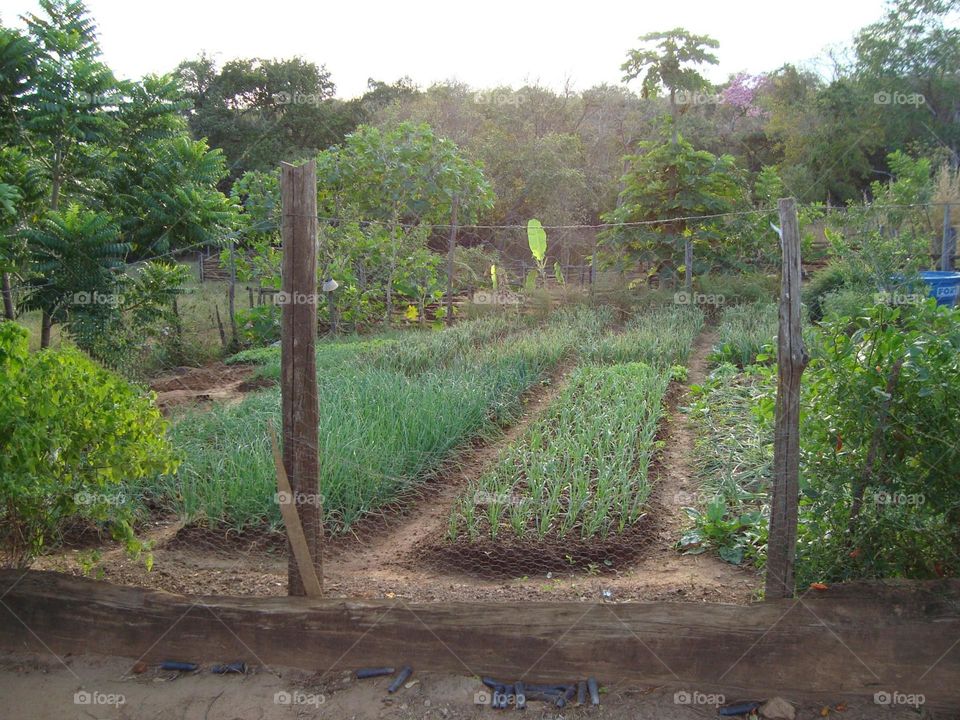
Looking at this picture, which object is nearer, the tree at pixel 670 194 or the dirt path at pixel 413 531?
the dirt path at pixel 413 531

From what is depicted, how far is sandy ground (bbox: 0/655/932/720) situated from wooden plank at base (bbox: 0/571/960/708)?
6cm

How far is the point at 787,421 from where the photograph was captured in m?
3.04

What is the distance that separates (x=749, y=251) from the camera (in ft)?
40.7

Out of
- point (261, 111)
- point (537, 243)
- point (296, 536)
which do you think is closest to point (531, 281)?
point (537, 243)

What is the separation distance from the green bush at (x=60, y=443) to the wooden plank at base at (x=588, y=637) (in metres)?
0.37

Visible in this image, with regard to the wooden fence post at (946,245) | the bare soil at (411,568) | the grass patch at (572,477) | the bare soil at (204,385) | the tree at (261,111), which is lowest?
the bare soil at (411,568)

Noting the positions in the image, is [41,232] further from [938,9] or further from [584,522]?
[938,9]

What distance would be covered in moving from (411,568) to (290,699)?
105cm

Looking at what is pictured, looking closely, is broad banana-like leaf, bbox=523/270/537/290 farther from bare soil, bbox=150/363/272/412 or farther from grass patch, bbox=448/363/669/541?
grass patch, bbox=448/363/669/541

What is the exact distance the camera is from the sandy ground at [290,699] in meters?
2.81

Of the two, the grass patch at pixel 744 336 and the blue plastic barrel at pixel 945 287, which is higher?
the blue plastic barrel at pixel 945 287

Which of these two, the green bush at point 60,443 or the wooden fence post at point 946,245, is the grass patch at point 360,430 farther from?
the wooden fence post at point 946,245

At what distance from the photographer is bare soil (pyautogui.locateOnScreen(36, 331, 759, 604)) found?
355 cm

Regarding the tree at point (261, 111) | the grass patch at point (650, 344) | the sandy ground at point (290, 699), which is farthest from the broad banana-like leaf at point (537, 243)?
the sandy ground at point (290, 699)
